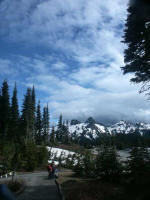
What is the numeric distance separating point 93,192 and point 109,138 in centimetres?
865

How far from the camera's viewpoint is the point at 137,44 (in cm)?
1388

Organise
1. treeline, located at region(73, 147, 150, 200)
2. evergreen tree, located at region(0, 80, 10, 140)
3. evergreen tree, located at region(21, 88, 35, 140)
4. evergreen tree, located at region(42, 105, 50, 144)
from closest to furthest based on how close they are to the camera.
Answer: treeline, located at region(73, 147, 150, 200), evergreen tree, located at region(0, 80, 10, 140), evergreen tree, located at region(21, 88, 35, 140), evergreen tree, located at region(42, 105, 50, 144)

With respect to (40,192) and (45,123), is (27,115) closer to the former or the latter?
(45,123)

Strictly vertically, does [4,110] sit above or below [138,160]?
above

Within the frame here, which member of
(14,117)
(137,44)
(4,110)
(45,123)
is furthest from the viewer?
(45,123)

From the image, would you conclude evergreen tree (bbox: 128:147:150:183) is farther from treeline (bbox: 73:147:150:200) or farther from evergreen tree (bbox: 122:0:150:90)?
evergreen tree (bbox: 122:0:150:90)

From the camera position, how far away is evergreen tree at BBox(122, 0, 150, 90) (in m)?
12.9

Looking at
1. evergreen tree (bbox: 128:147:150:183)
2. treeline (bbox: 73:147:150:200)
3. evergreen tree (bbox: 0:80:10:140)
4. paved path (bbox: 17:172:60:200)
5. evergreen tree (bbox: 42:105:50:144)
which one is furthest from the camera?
evergreen tree (bbox: 42:105:50:144)

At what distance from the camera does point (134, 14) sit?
13.0 m

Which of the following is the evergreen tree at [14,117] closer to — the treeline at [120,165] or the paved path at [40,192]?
the paved path at [40,192]

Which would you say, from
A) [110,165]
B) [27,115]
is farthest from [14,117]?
[110,165]

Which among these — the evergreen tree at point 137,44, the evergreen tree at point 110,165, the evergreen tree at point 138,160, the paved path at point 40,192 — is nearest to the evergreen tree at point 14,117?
the paved path at point 40,192

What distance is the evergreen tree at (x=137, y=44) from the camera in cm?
1288

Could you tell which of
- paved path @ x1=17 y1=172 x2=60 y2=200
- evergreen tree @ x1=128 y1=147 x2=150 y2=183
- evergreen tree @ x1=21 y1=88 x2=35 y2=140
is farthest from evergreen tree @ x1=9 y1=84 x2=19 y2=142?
evergreen tree @ x1=128 y1=147 x2=150 y2=183
